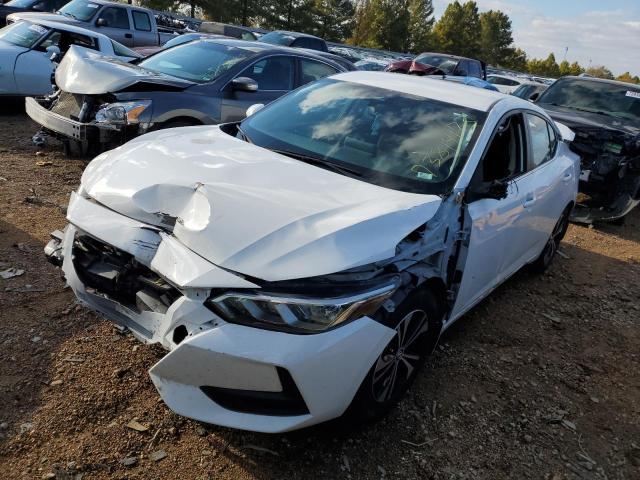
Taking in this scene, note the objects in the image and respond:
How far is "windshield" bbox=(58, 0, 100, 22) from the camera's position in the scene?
12.3 m

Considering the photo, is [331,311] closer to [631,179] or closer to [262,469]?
[262,469]

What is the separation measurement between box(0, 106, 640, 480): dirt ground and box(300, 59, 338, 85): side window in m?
3.90

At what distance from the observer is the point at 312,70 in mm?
7301

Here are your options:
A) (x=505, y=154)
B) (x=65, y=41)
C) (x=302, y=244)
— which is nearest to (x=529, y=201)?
(x=505, y=154)

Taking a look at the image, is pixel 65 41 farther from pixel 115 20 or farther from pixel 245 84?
pixel 115 20

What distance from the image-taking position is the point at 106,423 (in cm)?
255

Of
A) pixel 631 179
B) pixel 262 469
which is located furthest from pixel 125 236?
pixel 631 179

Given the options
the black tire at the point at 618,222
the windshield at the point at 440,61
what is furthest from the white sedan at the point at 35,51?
the windshield at the point at 440,61

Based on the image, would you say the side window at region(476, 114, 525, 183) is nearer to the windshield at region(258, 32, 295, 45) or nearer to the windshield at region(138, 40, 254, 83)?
the windshield at region(138, 40, 254, 83)

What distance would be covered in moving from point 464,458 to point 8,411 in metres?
2.20

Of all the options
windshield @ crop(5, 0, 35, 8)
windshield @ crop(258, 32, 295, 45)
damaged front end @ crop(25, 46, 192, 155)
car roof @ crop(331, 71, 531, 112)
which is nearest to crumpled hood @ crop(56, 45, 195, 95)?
damaged front end @ crop(25, 46, 192, 155)

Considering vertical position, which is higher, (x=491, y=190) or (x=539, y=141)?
(x=539, y=141)

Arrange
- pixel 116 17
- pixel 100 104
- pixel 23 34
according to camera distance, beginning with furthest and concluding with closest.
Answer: pixel 116 17 < pixel 23 34 < pixel 100 104

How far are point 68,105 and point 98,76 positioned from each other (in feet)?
1.83
